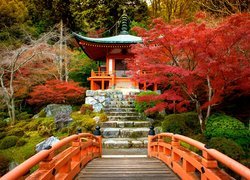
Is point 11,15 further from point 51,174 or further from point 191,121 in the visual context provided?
point 51,174

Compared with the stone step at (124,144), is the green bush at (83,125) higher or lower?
higher

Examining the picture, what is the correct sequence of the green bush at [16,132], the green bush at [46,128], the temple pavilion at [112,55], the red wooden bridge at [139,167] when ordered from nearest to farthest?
the red wooden bridge at [139,167]
the green bush at [46,128]
the green bush at [16,132]
the temple pavilion at [112,55]

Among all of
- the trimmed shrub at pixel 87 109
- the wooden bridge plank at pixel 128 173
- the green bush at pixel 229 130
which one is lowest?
the wooden bridge plank at pixel 128 173

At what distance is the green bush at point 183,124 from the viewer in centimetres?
907

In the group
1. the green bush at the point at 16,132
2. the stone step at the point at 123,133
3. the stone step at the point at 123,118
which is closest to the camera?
the stone step at the point at 123,133

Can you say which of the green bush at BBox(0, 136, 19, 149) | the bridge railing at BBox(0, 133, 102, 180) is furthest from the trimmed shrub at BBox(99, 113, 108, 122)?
the bridge railing at BBox(0, 133, 102, 180)

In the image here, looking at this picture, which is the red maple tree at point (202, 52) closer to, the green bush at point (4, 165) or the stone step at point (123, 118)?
the stone step at point (123, 118)

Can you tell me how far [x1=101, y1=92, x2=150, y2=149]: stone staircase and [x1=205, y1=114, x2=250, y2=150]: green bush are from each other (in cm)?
264

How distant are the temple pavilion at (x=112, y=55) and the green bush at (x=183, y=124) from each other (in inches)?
225

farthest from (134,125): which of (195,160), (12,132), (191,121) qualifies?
(195,160)

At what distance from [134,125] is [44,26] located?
19.8 m

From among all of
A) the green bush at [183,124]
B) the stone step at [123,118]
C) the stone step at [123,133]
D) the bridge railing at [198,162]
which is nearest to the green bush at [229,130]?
the green bush at [183,124]

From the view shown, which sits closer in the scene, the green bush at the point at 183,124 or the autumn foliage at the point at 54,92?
the green bush at the point at 183,124

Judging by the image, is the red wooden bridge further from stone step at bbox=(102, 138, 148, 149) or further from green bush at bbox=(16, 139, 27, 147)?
green bush at bbox=(16, 139, 27, 147)
